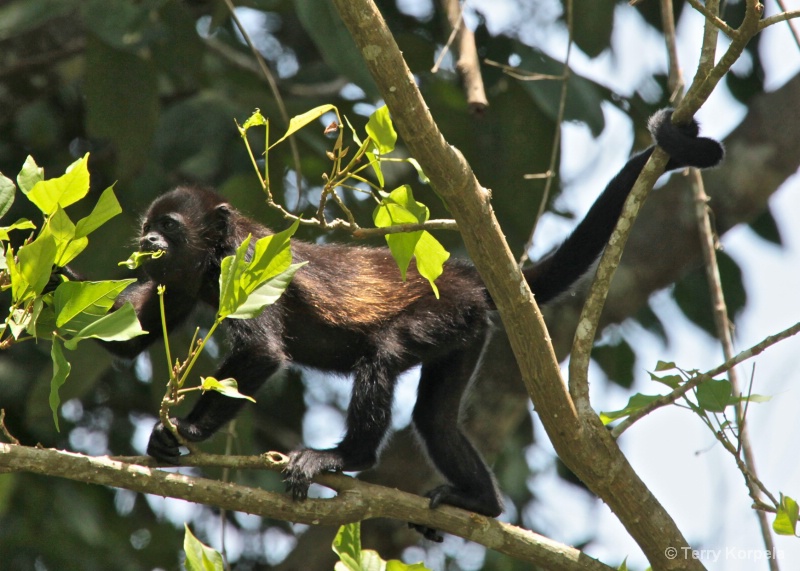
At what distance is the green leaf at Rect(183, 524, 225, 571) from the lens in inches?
107

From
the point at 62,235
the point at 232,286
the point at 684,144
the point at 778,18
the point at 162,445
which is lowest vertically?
the point at 162,445

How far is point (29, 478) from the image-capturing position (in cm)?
599

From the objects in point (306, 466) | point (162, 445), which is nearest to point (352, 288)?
point (306, 466)

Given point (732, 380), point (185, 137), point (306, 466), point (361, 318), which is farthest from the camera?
point (185, 137)

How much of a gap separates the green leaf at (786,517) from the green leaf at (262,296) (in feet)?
5.49

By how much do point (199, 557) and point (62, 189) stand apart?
1.11 m

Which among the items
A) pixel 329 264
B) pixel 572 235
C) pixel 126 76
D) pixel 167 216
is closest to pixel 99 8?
pixel 126 76

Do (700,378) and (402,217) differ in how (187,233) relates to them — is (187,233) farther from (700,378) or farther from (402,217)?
(700,378)

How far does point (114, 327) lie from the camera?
101 inches

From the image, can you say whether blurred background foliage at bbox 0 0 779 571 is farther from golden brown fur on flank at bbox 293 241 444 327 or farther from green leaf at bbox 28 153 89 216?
green leaf at bbox 28 153 89 216

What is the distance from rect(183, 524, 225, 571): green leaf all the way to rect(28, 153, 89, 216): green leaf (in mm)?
974

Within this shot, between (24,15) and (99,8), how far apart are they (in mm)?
388

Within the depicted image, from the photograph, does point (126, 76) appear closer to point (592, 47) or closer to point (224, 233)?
point (224, 233)

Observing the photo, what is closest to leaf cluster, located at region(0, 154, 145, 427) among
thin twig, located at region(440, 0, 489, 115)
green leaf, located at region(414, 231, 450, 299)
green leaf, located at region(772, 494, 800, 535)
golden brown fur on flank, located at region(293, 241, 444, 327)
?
green leaf, located at region(414, 231, 450, 299)
